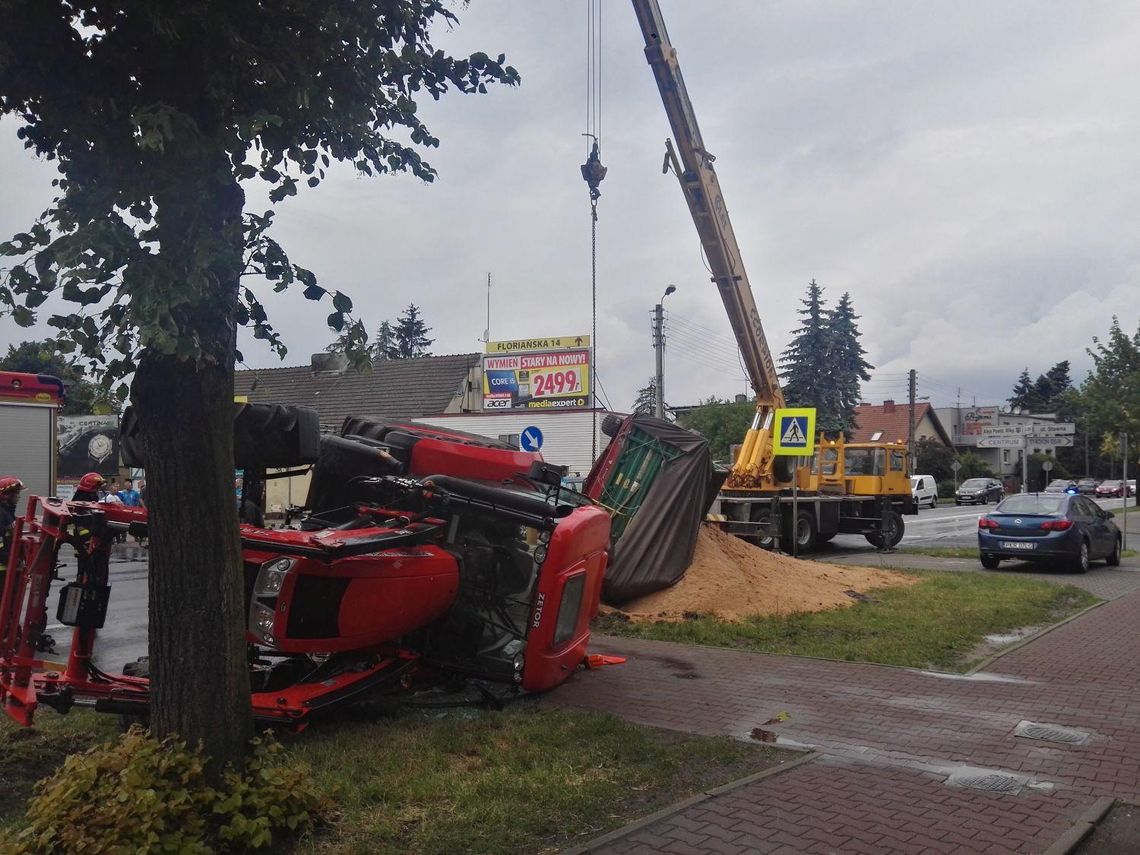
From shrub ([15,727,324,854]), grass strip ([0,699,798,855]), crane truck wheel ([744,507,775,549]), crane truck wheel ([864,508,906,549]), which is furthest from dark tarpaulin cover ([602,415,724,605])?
crane truck wheel ([864,508,906,549])

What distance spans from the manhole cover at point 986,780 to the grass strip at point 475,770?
0.92 m

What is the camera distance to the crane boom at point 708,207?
626 inches

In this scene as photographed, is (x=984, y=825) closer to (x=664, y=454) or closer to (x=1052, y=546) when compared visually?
(x=664, y=454)

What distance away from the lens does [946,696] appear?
7.61 metres

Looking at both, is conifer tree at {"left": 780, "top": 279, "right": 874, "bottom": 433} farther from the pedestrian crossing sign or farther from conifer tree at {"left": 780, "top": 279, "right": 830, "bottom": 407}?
the pedestrian crossing sign

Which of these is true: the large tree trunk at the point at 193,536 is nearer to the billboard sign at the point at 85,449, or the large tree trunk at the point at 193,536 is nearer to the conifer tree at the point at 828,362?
the billboard sign at the point at 85,449

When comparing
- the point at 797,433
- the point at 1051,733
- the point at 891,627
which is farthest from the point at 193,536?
the point at 797,433

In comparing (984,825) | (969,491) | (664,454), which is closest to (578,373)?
(969,491)

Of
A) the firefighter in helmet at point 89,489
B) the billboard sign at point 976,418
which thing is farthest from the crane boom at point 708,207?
the billboard sign at point 976,418

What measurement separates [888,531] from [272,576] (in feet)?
64.2

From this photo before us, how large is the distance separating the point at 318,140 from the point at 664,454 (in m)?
8.44

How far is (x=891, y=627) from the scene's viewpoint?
10609 mm

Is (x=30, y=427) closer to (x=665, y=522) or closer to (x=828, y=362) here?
(x=665, y=522)

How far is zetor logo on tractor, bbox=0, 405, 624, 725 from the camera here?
17.7ft
